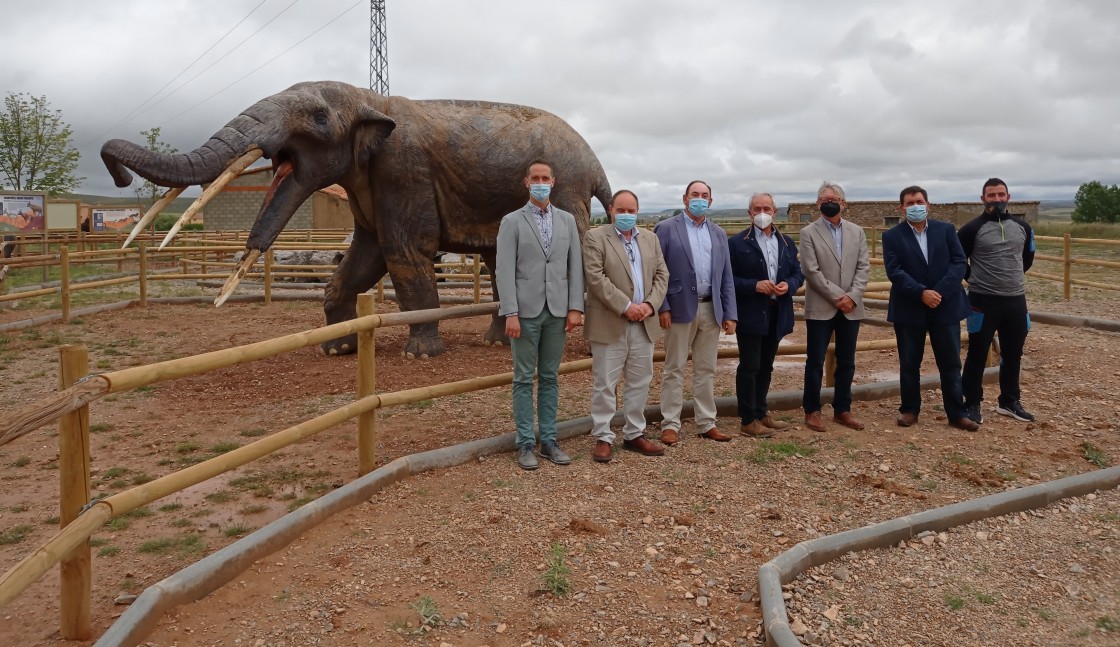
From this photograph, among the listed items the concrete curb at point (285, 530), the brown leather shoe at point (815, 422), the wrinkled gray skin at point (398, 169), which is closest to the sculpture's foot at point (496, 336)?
the wrinkled gray skin at point (398, 169)

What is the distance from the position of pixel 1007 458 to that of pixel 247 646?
4.05m

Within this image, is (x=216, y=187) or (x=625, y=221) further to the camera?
(x=216, y=187)

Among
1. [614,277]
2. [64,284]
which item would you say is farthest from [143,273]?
[614,277]

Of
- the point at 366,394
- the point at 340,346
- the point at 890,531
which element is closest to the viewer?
the point at 890,531

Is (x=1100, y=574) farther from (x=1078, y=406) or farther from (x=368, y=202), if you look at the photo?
(x=368, y=202)

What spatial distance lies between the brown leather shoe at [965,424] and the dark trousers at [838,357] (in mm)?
636

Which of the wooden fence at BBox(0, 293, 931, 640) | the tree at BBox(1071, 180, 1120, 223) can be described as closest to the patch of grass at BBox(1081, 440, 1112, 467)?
the wooden fence at BBox(0, 293, 931, 640)

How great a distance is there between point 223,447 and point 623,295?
2558 millimetres

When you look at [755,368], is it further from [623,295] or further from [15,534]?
[15,534]

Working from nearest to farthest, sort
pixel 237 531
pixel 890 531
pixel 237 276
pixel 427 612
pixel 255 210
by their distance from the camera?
pixel 427 612 < pixel 890 531 < pixel 237 531 < pixel 237 276 < pixel 255 210

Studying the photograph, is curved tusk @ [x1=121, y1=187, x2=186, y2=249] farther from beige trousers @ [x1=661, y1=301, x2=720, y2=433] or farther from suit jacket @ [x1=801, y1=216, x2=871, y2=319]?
suit jacket @ [x1=801, y1=216, x2=871, y2=319]

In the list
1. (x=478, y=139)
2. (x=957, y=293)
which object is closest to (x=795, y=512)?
(x=957, y=293)

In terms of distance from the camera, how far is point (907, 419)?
5.39 metres

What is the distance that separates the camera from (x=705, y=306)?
4.91m
